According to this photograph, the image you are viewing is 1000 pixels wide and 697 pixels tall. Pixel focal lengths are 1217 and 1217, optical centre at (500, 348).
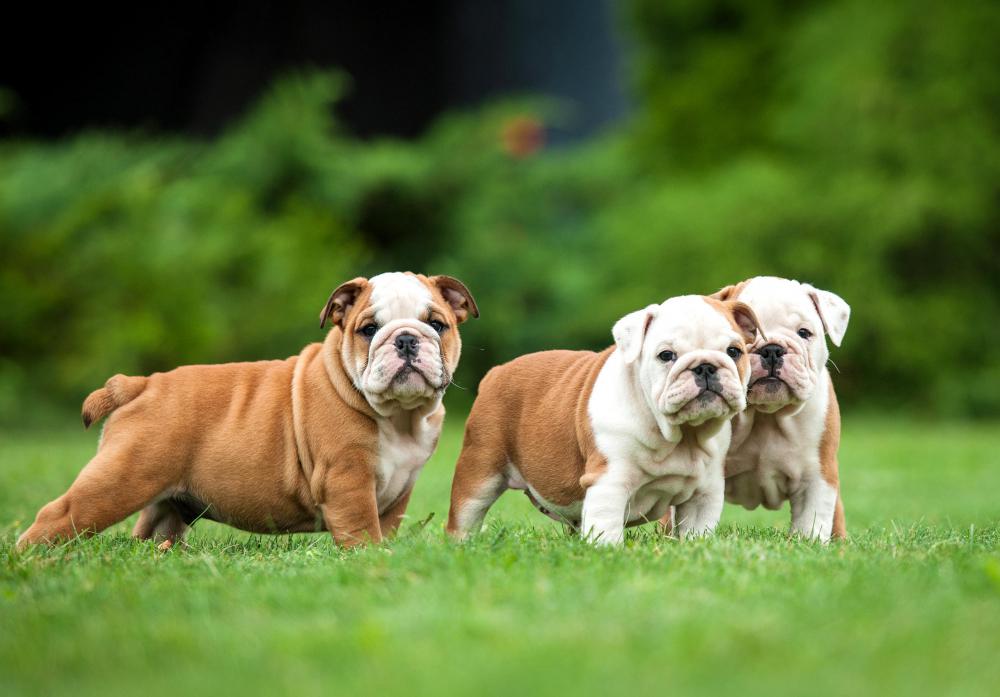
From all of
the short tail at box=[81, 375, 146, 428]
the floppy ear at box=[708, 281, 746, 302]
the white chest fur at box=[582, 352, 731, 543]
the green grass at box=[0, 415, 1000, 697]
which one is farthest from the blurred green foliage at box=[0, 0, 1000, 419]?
the green grass at box=[0, 415, 1000, 697]

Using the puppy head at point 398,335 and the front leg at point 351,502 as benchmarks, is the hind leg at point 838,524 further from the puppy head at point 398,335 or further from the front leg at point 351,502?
the front leg at point 351,502

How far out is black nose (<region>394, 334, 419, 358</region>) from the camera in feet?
15.8

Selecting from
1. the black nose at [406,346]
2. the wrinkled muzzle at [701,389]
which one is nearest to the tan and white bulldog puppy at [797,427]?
the wrinkled muzzle at [701,389]

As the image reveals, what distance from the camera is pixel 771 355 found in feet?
15.9

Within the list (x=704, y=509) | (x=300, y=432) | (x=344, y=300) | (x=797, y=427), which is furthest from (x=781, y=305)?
(x=300, y=432)

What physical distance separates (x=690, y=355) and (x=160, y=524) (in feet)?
8.39

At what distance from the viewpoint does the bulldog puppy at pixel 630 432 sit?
452 cm

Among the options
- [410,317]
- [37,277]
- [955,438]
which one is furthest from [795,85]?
[410,317]

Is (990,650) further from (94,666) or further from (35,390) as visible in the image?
(35,390)

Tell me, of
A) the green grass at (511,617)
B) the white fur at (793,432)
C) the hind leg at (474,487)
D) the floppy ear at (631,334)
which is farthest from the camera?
the hind leg at (474,487)

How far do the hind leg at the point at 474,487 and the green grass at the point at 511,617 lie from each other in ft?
0.49

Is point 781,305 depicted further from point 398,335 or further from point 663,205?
point 663,205

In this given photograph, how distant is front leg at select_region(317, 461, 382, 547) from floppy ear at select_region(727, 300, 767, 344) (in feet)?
5.28

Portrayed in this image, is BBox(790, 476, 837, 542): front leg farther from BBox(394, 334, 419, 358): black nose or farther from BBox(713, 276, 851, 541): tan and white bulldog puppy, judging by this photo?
BBox(394, 334, 419, 358): black nose
